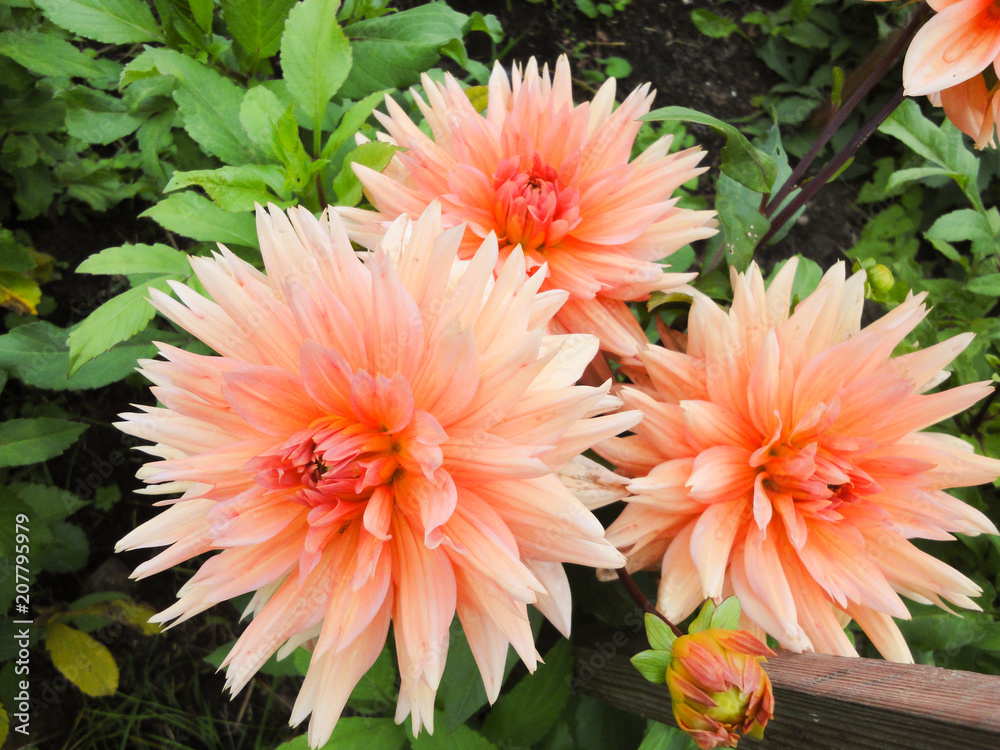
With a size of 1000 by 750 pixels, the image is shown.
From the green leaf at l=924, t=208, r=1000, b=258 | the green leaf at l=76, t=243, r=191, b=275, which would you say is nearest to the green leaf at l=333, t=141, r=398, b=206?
the green leaf at l=76, t=243, r=191, b=275

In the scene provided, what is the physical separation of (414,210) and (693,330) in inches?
20.4

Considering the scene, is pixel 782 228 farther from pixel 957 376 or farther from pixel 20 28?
pixel 20 28

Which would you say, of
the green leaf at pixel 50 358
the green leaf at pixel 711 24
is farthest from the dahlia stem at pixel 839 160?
the green leaf at pixel 711 24

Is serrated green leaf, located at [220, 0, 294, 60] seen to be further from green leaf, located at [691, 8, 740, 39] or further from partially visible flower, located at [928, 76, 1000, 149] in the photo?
green leaf, located at [691, 8, 740, 39]

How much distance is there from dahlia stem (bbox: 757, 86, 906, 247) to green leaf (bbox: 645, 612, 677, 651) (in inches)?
31.7

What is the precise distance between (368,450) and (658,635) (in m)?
0.50

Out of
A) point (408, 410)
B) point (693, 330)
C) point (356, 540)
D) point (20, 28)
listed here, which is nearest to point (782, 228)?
point (693, 330)

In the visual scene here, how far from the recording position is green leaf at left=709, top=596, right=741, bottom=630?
891 mm

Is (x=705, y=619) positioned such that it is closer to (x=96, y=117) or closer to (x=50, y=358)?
(x=50, y=358)

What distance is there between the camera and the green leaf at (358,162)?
1.08m

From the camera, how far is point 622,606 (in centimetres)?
139

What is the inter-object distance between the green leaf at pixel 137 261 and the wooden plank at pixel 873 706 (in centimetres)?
122

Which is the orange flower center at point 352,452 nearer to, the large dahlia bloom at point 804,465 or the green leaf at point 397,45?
the large dahlia bloom at point 804,465

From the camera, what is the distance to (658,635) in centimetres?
91
